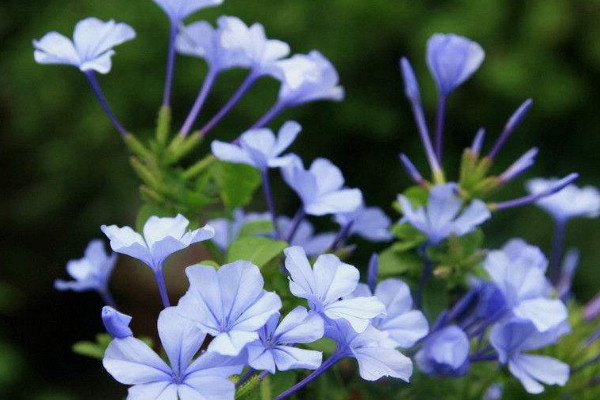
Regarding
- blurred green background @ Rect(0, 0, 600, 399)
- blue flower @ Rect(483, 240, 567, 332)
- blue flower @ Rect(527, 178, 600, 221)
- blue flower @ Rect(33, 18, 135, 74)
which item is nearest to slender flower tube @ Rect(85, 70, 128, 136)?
blue flower @ Rect(33, 18, 135, 74)

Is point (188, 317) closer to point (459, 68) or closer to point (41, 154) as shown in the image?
point (459, 68)

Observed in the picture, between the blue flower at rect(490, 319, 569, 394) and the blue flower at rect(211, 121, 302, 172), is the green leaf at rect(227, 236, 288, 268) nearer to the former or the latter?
the blue flower at rect(211, 121, 302, 172)

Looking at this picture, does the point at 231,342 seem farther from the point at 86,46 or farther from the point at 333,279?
the point at 86,46

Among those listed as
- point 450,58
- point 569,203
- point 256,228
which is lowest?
point 569,203

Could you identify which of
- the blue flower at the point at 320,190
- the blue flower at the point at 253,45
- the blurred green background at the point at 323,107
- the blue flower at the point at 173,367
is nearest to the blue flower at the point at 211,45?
the blue flower at the point at 253,45

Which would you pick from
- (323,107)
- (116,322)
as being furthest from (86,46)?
(323,107)

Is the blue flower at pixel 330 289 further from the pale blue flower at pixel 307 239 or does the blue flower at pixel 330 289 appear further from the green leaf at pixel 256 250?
the pale blue flower at pixel 307 239

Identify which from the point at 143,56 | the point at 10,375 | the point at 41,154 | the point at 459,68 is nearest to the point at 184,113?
the point at 143,56
